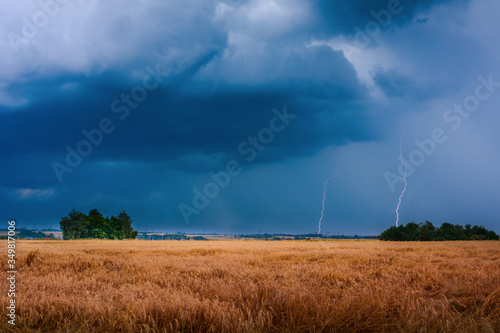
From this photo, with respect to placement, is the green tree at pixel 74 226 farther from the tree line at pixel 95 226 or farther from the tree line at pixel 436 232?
the tree line at pixel 436 232

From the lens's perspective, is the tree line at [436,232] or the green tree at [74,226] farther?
the green tree at [74,226]

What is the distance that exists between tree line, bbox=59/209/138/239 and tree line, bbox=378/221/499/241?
82.8 metres

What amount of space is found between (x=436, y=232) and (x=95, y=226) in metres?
98.8

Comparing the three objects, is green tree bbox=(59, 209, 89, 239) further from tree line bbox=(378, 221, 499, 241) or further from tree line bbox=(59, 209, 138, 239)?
tree line bbox=(378, 221, 499, 241)

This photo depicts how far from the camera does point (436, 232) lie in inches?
3044

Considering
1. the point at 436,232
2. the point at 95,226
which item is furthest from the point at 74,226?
the point at 436,232

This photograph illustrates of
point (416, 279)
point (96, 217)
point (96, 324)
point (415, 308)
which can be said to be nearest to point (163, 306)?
point (96, 324)

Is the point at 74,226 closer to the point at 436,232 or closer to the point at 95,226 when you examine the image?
the point at 95,226

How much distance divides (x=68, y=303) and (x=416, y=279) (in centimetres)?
797

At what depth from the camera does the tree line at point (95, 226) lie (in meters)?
96.5

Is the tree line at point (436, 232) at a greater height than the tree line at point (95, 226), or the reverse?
the tree line at point (95, 226)

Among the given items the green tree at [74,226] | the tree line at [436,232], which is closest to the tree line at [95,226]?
the green tree at [74,226]

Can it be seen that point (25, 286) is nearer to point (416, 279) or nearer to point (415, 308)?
point (415, 308)

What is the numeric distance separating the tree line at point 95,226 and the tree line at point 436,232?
82822mm
